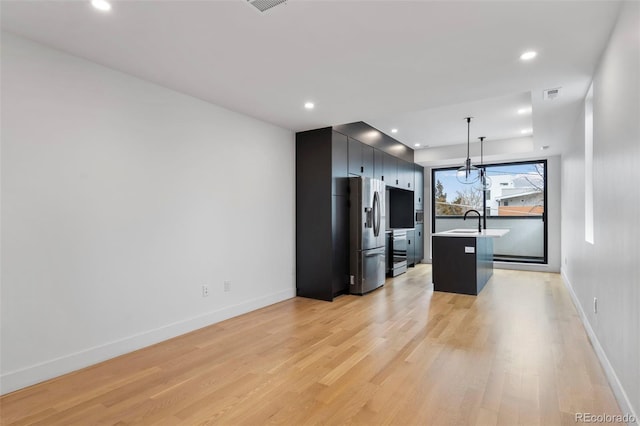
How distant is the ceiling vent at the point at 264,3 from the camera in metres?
2.03

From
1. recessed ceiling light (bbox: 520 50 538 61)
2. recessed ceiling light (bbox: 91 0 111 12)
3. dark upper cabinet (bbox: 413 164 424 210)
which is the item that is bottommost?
dark upper cabinet (bbox: 413 164 424 210)

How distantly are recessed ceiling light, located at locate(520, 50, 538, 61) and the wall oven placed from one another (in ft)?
13.2

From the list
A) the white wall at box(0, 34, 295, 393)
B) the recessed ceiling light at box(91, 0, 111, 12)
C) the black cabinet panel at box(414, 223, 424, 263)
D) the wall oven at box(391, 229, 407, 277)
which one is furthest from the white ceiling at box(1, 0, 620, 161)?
the black cabinet panel at box(414, 223, 424, 263)

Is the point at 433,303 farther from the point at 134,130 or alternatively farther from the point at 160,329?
the point at 134,130

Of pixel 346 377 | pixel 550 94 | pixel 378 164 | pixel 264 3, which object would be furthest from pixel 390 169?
pixel 264 3

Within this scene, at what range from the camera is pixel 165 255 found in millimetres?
3350

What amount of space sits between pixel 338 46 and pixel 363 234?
302 centimetres

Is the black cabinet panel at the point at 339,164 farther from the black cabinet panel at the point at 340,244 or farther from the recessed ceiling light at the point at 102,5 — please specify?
the recessed ceiling light at the point at 102,5

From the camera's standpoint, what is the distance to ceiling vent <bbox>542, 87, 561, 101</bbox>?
3.39 meters

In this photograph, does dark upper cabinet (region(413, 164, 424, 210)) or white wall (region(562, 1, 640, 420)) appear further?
dark upper cabinet (region(413, 164, 424, 210))

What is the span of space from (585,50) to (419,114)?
2.62m

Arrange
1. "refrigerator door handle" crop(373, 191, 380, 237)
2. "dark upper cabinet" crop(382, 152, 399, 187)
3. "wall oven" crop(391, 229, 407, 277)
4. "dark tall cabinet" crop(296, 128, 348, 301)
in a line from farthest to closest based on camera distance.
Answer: "wall oven" crop(391, 229, 407, 277), "dark upper cabinet" crop(382, 152, 399, 187), "refrigerator door handle" crop(373, 191, 380, 237), "dark tall cabinet" crop(296, 128, 348, 301)

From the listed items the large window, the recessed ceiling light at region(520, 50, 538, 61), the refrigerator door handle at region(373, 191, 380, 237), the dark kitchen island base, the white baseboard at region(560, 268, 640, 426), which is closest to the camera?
the white baseboard at region(560, 268, 640, 426)

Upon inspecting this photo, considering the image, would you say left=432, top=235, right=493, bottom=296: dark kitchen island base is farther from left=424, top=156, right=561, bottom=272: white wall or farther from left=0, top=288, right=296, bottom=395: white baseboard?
left=0, top=288, right=296, bottom=395: white baseboard
